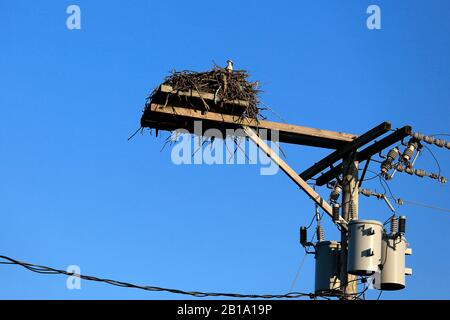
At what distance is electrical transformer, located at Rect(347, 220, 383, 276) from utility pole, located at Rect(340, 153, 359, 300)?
31 centimetres

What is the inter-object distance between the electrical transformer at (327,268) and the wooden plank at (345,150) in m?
1.21

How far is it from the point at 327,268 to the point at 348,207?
0.85m

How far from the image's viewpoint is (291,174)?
496 inches

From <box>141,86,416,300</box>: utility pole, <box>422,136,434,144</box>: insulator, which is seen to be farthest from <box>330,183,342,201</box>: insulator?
<box>422,136,434,144</box>: insulator

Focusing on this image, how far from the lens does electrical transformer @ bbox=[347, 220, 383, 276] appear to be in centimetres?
1177

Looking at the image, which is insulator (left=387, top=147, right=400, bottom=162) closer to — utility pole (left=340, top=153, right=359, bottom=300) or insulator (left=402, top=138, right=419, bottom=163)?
insulator (left=402, top=138, right=419, bottom=163)

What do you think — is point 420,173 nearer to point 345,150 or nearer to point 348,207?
point 345,150

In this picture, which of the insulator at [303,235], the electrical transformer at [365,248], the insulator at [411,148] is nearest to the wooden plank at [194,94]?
the insulator at [303,235]

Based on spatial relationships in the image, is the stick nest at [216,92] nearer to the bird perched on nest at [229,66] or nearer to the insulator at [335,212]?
the bird perched on nest at [229,66]

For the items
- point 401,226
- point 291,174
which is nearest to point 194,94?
point 291,174

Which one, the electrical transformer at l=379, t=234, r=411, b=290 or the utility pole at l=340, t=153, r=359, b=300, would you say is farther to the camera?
the utility pole at l=340, t=153, r=359, b=300
